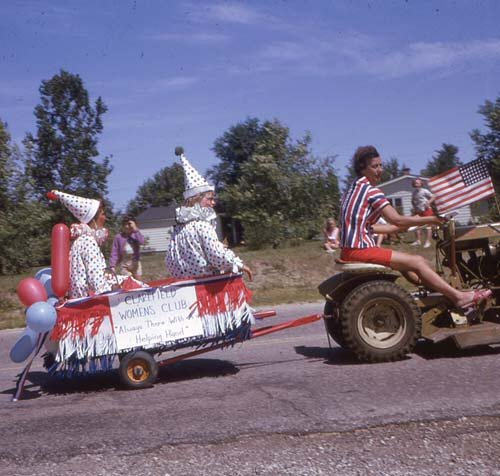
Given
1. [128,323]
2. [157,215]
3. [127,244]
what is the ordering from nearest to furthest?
[128,323]
[127,244]
[157,215]

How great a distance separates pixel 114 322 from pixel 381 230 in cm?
263

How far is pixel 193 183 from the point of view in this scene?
664cm

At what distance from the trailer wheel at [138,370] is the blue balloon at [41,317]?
0.73m

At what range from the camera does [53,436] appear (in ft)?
16.0

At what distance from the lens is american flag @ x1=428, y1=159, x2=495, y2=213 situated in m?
6.46

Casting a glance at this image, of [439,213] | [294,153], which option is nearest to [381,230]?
[439,213]

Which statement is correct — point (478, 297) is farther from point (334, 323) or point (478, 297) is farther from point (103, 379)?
point (103, 379)

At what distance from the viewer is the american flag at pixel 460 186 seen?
6461 mm

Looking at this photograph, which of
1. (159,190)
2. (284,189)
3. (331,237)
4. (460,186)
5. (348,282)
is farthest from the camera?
(159,190)

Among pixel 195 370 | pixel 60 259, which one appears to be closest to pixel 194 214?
pixel 60 259

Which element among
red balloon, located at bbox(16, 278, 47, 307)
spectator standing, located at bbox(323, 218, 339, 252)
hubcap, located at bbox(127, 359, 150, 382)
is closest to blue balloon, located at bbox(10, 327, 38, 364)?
red balloon, located at bbox(16, 278, 47, 307)

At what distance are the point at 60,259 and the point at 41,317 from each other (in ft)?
1.95

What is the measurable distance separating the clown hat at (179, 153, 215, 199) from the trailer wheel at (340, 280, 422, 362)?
1683mm

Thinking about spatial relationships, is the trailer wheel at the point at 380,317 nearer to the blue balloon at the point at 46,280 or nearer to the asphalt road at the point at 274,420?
the asphalt road at the point at 274,420
